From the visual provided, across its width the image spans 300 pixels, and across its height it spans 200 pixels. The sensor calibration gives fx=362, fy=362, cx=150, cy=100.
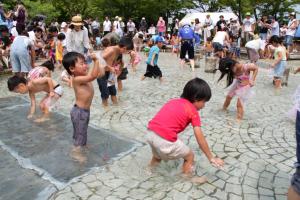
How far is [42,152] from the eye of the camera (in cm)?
497

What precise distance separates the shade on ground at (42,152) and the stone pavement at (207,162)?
0.78 feet

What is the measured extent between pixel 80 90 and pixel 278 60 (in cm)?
610

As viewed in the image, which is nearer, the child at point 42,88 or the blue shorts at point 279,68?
the child at point 42,88

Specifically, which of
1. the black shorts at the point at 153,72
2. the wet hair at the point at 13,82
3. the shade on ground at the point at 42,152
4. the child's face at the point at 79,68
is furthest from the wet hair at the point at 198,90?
the black shorts at the point at 153,72

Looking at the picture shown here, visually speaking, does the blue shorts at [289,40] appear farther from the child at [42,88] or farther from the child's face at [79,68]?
the child's face at [79,68]

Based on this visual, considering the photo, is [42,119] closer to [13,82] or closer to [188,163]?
[13,82]

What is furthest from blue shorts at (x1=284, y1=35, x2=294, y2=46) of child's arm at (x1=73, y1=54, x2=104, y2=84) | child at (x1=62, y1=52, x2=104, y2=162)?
child's arm at (x1=73, y1=54, x2=104, y2=84)

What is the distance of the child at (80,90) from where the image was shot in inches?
175

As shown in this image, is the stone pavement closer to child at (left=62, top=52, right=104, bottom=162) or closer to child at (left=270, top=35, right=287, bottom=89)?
child at (left=62, top=52, right=104, bottom=162)

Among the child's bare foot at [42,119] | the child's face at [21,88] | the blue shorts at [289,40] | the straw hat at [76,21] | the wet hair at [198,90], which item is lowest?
the child's bare foot at [42,119]

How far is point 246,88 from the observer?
631cm

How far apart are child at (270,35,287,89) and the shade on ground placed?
527 centimetres

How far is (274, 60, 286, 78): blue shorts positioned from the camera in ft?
29.9

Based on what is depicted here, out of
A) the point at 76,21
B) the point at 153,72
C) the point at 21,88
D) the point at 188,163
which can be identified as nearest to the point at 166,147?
the point at 188,163
